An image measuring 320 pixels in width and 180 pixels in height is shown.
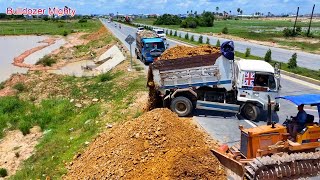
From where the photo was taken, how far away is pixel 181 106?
14992mm

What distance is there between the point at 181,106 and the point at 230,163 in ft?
18.6

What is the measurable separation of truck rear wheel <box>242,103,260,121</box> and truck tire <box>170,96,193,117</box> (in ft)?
7.44

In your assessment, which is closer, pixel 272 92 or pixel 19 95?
pixel 272 92

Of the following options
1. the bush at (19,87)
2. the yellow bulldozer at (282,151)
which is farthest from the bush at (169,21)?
the yellow bulldozer at (282,151)

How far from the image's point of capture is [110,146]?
38.3 feet

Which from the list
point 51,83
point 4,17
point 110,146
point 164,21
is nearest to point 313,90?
point 110,146

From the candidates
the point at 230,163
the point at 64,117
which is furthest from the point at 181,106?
the point at 64,117

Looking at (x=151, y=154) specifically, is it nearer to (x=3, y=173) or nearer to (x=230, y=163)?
(x=230, y=163)

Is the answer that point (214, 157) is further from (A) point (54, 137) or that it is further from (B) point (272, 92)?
(A) point (54, 137)

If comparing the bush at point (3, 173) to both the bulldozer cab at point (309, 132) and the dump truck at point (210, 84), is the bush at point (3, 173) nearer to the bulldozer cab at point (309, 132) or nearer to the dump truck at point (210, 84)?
the dump truck at point (210, 84)

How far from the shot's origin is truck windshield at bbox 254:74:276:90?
13766 millimetres

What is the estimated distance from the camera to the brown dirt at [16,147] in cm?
1457

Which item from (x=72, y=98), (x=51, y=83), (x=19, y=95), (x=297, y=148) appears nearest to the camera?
(x=297, y=148)

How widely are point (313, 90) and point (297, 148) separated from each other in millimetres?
12414
